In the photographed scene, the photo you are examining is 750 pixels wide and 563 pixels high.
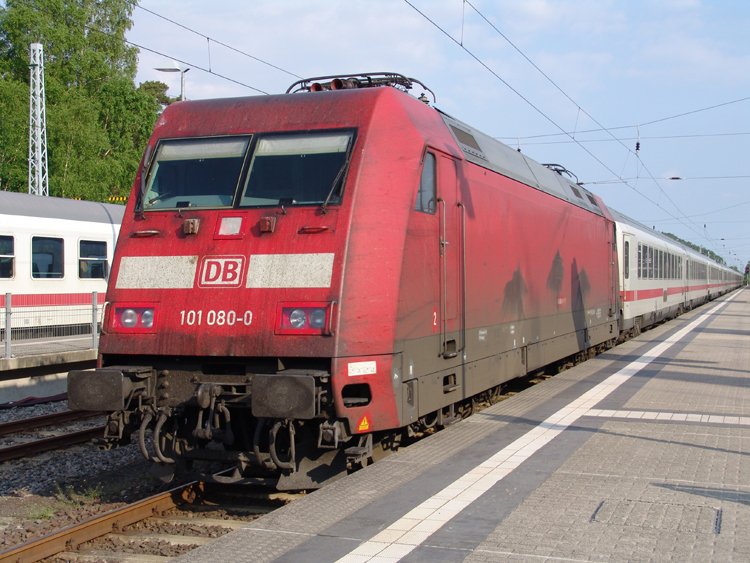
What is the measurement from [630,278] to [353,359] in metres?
16.5

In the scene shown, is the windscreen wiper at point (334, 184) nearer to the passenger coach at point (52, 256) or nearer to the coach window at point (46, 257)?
the passenger coach at point (52, 256)

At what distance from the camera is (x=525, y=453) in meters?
7.72

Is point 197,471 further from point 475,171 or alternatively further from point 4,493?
point 475,171

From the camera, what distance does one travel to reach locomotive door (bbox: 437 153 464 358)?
26.6 feet

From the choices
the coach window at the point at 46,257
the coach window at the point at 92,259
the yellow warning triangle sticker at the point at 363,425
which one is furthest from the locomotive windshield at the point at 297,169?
the coach window at the point at 92,259

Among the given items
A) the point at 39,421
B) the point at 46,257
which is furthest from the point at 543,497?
the point at 46,257

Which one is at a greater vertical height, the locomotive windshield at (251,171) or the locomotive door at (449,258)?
the locomotive windshield at (251,171)

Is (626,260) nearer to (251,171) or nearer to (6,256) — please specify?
(6,256)

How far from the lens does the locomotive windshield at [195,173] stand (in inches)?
297

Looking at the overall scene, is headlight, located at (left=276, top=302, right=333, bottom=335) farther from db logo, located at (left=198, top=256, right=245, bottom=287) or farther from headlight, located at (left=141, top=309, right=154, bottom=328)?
headlight, located at (left=141, top=309, right=154, bottom=328)

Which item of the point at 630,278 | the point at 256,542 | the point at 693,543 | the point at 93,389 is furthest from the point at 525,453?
the point at 630,278

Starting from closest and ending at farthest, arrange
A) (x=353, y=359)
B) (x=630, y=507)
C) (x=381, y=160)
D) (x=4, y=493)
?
(x=630, y=507)
(x=353, y=359)
(x=381, y=160)
(x=4, y=493)

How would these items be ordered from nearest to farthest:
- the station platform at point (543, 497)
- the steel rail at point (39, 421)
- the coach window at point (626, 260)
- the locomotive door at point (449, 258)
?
1. the station platform at point (543, 497)
2. the locomotive door at point (449, 258)
3. the steel rail at point (39, 421)
4. the coach window at point (626, 260)

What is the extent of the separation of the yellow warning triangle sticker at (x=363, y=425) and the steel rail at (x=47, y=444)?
4.86 metres
